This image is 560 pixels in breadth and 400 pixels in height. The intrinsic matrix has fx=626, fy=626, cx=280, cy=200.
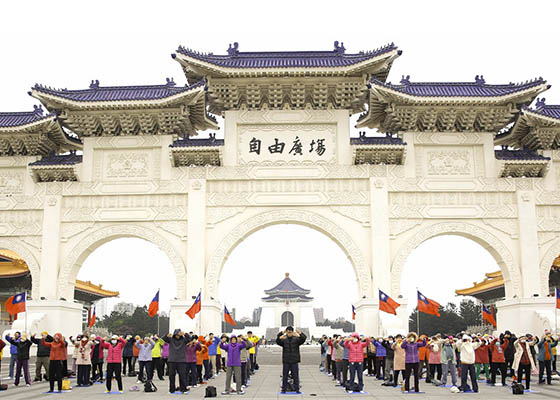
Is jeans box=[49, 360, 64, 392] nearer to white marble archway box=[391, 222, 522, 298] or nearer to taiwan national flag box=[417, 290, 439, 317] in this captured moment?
white marble archway box=[391, 222, 522, 298]

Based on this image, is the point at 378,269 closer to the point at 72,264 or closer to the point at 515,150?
the point at 515,150

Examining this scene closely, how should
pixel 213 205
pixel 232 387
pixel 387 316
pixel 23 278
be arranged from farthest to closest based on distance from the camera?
pixel 23 278, pixel 213 205, pixel 387 316, pixel 232 387

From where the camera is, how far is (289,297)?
62.0m

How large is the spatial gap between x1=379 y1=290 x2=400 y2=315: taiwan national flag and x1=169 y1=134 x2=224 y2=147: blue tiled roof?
6.48m

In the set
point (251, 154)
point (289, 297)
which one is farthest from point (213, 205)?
point (289, 297)

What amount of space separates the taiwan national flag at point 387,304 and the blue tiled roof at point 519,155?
5788mm

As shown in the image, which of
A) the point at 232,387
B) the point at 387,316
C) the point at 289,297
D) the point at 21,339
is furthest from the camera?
the point at 289,297

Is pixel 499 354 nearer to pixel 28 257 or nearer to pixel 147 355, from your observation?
pixel 147 355

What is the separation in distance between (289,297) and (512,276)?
4505 cm

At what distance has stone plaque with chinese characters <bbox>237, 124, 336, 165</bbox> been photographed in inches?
738

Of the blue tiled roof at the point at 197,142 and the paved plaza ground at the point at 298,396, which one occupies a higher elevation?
the blue tiled roof at the point at 197,142

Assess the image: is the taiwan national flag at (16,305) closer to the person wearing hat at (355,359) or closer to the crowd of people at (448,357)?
the crowd of people at (448,357)

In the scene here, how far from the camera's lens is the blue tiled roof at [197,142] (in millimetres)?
18555

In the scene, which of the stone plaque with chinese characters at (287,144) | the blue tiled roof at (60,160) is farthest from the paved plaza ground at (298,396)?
the blue tiled roof at (60,160)
